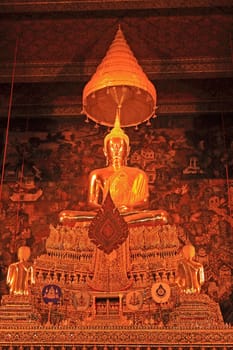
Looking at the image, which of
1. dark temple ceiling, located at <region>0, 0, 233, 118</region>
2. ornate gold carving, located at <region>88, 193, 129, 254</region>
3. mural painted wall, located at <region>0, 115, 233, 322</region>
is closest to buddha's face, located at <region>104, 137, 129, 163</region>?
mural painted wall, located at <region>0, 115, 233, 322</region>

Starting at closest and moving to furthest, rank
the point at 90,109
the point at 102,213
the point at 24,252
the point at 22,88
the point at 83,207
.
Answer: the point at 102,213 < the point at 24,252 < the point at 90,109 < the point at 83,207 < the point at 22,88

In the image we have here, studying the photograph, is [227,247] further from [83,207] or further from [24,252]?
[24,252]

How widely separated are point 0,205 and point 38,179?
22.8 inches

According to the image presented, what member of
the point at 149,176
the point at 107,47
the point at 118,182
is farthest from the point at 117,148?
the point at 107,47

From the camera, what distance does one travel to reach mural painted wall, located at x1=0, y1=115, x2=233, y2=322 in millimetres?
7026

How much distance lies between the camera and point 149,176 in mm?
7488

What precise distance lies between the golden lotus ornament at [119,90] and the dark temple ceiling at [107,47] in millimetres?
654

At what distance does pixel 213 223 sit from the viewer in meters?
7.11

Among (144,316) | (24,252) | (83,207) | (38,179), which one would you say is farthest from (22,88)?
(144,316)

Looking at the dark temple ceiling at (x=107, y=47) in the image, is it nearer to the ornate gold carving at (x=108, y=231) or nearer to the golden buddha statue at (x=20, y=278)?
the ornate gold carving at (x=108, y=231)

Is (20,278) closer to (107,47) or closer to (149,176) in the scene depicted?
(149,176)

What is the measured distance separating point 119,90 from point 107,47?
4.24 ft

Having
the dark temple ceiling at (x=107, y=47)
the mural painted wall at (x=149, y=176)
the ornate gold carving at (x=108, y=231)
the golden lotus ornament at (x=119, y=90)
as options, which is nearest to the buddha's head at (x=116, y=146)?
the golden lotus ornament at (x=119, y=90)

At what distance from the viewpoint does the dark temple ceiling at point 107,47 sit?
22.9 ft
